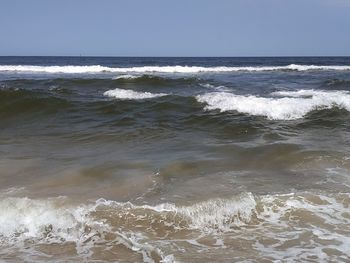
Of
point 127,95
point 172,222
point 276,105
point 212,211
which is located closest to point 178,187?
point 212,211

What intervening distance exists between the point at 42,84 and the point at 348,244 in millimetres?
15790

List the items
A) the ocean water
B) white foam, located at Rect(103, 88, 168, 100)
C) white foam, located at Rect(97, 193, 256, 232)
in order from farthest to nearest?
1. white foam, located at Rect(103, 88, 168, 100)
2. white foam, located at Rect(97, 193, 256, 232)
3. the ocean water

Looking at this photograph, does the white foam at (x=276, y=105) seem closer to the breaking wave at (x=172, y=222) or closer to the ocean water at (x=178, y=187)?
the ocean water at (x=178, y=187)

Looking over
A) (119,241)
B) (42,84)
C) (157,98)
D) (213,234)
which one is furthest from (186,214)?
(42,84)

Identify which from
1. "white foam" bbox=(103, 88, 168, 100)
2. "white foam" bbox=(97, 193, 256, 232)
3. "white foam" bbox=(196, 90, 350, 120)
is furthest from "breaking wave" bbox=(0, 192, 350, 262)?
"white foam" bbox=(103, 88, 168, 100)

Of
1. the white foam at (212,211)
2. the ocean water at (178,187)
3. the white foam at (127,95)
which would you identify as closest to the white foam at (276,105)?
the ocean water at (178,187)

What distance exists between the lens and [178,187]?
17.2 ft

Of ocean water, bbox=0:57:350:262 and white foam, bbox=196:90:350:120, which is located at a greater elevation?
white foam, bbox=196:90:350:120

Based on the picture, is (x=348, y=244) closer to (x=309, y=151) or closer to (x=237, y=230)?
(x=237, y=230)

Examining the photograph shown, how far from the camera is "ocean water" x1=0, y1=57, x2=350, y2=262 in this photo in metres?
3.75

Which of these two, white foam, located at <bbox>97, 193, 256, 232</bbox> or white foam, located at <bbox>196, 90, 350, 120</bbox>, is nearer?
white foam, located at <bbox>97, 193, 256, 232</bbox>

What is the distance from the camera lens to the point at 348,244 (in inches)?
145

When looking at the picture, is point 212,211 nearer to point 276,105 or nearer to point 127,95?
point 276,105

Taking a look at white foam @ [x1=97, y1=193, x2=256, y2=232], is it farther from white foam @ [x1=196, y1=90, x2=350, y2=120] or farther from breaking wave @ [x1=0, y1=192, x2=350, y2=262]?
white foam @ [x1=196, y1=90, x2=350, y2=120]
